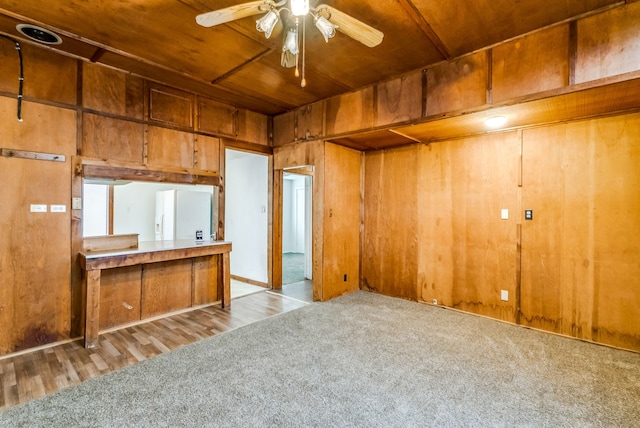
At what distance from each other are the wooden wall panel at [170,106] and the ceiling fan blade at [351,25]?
103 inches

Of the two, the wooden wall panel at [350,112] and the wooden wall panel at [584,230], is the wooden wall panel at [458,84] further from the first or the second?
the wooden wall panel at [584,230]

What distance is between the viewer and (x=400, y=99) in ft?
11.3

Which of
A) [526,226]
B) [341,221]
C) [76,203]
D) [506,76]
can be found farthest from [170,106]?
[526,226]

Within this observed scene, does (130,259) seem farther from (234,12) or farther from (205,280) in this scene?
(234,12)

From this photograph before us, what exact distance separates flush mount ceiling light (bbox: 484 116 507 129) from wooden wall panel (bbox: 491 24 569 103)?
0.42 meters

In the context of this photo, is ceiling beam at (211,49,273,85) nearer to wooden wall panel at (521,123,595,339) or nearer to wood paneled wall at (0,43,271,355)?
wood paneled wall at (0,43,271,355)

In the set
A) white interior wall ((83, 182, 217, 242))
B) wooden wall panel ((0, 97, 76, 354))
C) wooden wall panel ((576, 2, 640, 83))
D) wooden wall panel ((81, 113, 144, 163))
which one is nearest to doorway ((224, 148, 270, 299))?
white interior wall ((83, 182, 217, 242))

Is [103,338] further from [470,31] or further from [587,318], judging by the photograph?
[587,318]

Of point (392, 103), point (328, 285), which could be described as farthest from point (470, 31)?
point (328, 285)

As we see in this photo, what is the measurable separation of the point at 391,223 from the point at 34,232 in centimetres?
431

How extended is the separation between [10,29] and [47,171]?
4.12ft

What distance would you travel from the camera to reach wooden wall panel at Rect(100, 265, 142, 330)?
322cm

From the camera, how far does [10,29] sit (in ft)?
8.39

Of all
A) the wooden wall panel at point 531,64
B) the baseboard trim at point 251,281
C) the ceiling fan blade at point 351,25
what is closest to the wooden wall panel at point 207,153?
the baseboard trim at point 251,281
